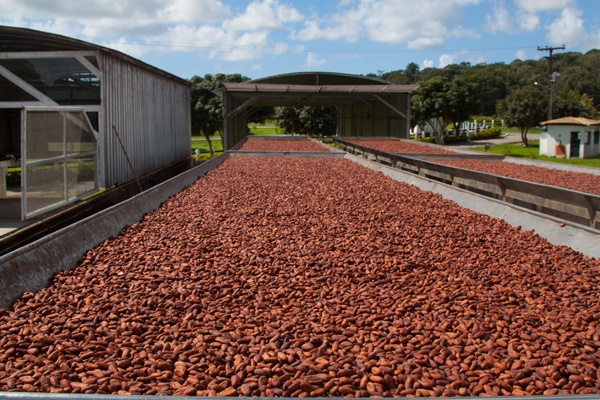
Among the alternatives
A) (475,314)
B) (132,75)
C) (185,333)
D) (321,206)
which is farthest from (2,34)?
(475,314)

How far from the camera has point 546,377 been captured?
197 cm

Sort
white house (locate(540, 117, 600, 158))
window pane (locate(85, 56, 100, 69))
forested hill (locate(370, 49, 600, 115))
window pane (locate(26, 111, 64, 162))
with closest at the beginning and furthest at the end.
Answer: window pane (locate(26, 111, 64, 162))
window pane (locate(85, 56, 100, 69))
white house (locate(540, 117, 600, 158))
forested hill (locate(370, 49, 600, 115))

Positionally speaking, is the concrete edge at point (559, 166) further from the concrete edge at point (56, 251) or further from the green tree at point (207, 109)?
the green tree at point (207, 109)

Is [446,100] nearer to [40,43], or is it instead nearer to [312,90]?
[312,90]

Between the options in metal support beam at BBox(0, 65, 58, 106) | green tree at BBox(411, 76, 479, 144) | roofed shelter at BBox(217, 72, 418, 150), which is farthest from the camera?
green tree at BBox(411, 76, 479, 144)

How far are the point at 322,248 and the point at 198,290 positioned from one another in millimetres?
1245

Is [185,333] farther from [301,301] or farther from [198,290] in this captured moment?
[301,301]

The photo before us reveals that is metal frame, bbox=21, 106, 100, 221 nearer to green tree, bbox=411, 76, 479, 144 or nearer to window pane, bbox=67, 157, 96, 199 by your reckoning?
window pane, bbox=67, 157, 96, 199

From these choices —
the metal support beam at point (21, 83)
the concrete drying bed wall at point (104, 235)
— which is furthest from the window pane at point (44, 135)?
the metal support beam at point (21, 83)

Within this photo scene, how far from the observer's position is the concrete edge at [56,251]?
2760mm

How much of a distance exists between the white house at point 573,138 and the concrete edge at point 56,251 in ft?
89.7

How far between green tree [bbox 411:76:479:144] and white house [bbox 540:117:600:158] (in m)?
10.4

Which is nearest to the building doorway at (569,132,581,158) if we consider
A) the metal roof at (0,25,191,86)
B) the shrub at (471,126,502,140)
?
the shrub at (471,126,502,140)

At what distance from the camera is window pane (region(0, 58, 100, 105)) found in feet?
31.6
